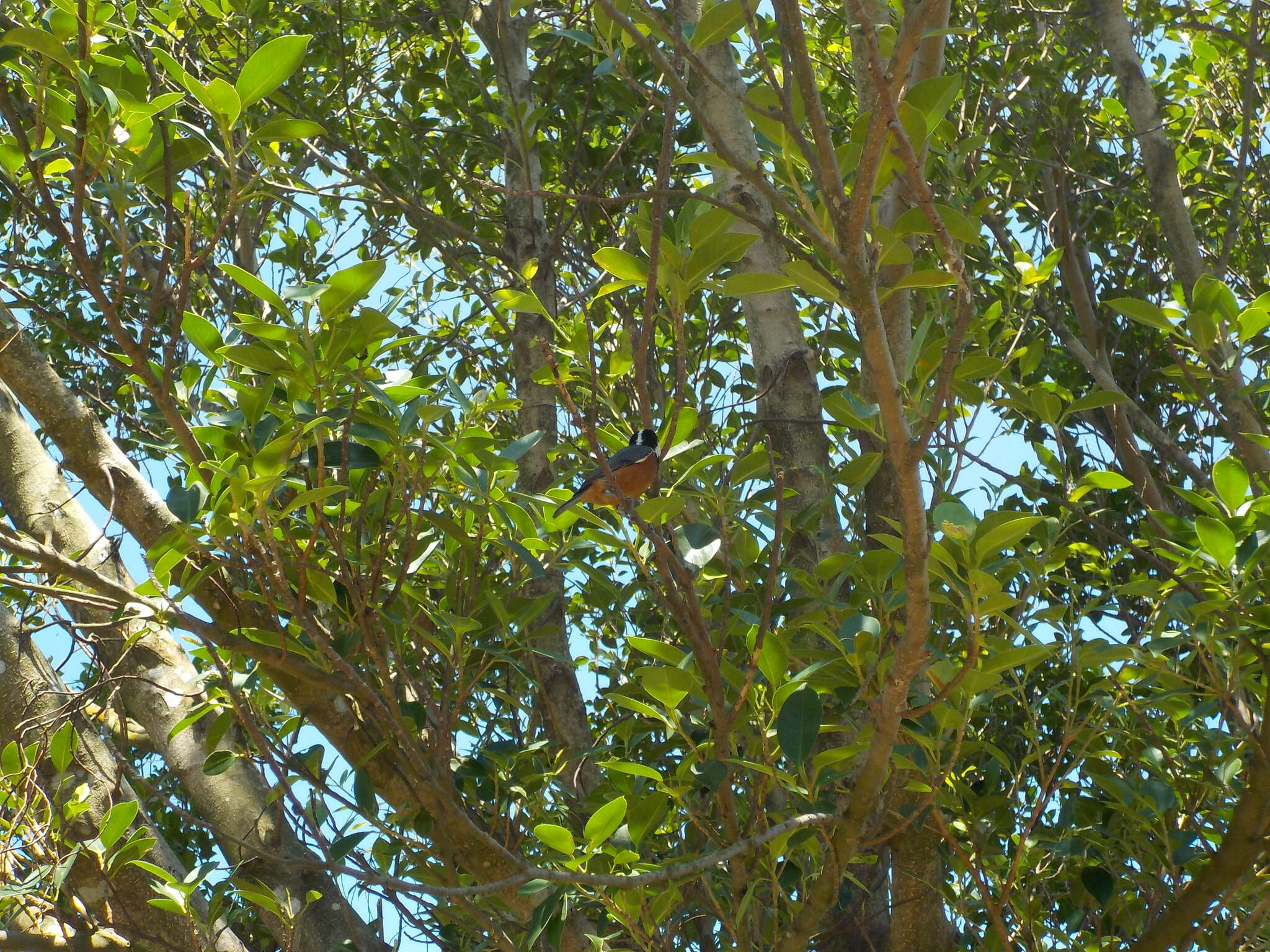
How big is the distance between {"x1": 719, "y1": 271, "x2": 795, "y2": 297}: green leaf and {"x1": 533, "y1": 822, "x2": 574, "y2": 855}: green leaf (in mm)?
938

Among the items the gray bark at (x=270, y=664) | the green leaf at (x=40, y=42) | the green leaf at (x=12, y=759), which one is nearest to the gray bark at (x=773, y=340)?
the gray bark at (x=270, y=664)

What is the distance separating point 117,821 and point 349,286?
1.32 m

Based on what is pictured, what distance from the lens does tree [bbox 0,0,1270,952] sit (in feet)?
6.40

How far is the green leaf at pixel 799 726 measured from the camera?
6.58ft

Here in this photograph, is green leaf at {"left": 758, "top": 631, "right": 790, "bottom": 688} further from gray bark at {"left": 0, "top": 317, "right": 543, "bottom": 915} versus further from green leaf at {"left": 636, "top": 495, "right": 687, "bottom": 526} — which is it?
gray bark at {"left": 0, "top": 317, "right": 543, "bottom": 915}

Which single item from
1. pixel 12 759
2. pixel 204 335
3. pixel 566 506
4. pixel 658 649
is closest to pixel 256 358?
pixel 204 335

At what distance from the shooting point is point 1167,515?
2.50 meters

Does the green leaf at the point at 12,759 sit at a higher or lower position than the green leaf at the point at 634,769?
lower

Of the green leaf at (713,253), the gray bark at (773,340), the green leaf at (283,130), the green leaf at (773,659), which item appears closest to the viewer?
the green leaf at (713,253)

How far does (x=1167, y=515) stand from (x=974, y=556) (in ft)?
3.05

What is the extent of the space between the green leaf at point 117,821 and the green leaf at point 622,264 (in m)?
1.55

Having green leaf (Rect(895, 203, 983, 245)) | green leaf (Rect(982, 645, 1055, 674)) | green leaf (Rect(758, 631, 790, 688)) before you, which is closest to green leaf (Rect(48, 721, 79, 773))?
green leaf (Rect(758, 631, 790, 688))

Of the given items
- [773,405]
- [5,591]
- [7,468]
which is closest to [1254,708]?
[773,405]

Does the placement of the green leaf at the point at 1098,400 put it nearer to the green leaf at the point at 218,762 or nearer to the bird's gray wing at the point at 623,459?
the bird's gray wing at the point at 623,459
